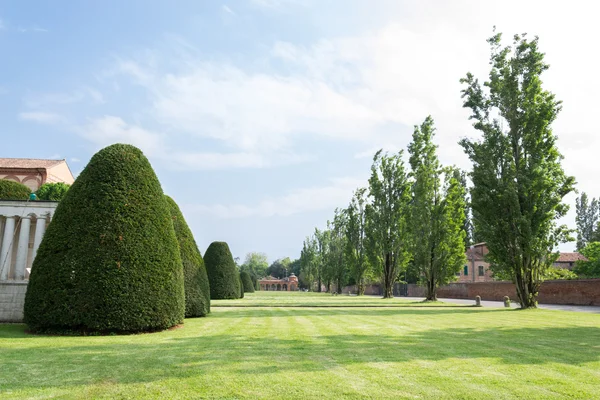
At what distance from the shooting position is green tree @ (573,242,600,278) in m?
44.7

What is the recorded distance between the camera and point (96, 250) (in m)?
10.7

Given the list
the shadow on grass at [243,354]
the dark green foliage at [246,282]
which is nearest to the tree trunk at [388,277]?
the dark green foliage at [246,282]

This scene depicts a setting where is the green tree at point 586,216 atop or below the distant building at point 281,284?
atop

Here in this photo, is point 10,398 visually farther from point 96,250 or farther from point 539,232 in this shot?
point 539,232

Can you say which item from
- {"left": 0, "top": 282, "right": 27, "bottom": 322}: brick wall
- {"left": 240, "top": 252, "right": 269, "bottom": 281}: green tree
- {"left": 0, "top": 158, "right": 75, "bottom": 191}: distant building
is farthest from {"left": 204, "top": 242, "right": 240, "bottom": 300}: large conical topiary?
{"left": 240, "top": 252, "right": 269, "bottom": 281}: green tree

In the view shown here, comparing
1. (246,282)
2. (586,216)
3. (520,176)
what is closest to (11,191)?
(520,176)

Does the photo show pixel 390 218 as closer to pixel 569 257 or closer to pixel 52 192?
pixel 52 192

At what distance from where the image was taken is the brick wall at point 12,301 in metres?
12.6

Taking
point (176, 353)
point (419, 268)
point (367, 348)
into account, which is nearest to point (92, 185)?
point (176, 353)

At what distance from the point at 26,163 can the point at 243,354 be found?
55.6m

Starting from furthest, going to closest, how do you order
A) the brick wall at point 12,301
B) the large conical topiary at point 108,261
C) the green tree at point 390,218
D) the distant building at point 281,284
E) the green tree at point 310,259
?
the distant building at point 281,284 → the green tree at point 310,259 → the green tree at point 390,218 → the brick wall at point 12,301 → the large conical topiary at point 108,261

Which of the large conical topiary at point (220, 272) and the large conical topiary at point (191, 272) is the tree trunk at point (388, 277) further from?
the large conical topiary at point (191, 272)

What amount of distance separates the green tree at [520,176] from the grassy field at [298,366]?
14682 mm

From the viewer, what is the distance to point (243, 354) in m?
7.71
